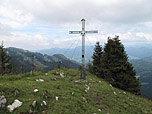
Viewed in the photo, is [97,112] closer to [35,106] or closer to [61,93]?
[61,93]

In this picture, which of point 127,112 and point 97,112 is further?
point 127,112

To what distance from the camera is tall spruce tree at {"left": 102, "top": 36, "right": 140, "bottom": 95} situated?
2322 centimetres

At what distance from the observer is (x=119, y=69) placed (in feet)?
77.3

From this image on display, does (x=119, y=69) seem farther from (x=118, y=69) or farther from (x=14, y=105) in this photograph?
(x=14, y=105)

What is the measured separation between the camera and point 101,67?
2612 cm

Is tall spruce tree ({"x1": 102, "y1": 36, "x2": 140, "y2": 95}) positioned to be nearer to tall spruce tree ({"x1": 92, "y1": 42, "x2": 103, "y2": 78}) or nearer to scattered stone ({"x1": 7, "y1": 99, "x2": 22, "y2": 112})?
tall spruce tree ({"x1": 92, "y1": 42, "x2": 103, "y2": 78})

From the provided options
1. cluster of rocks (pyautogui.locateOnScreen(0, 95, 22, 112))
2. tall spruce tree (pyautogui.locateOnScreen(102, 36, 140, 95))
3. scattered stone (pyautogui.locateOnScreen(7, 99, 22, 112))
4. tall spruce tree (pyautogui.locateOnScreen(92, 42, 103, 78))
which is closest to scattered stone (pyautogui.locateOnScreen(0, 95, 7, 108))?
cluster of rocks (pyautogui.locateOnScreen(0, 95, 22, 112))

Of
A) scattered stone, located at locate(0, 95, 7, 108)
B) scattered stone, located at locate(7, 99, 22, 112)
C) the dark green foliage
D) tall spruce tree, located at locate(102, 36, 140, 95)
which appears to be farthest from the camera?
the dark green foliage

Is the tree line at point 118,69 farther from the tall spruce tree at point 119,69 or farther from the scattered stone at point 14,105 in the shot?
the scattered stone at point 14,105

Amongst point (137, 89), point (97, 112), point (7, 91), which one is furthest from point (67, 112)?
point (137, 89)

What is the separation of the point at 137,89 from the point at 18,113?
24053 mm

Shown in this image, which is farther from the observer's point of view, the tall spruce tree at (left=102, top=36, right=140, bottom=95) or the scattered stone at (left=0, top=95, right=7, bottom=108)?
the tall spruce tree at (left=102, top=36, right=140, bottom=95)

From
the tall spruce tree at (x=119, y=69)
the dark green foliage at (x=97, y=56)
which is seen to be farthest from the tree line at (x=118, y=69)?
the dark green foliage at (x=97, y=56)

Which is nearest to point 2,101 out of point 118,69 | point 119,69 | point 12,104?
point 12,104
